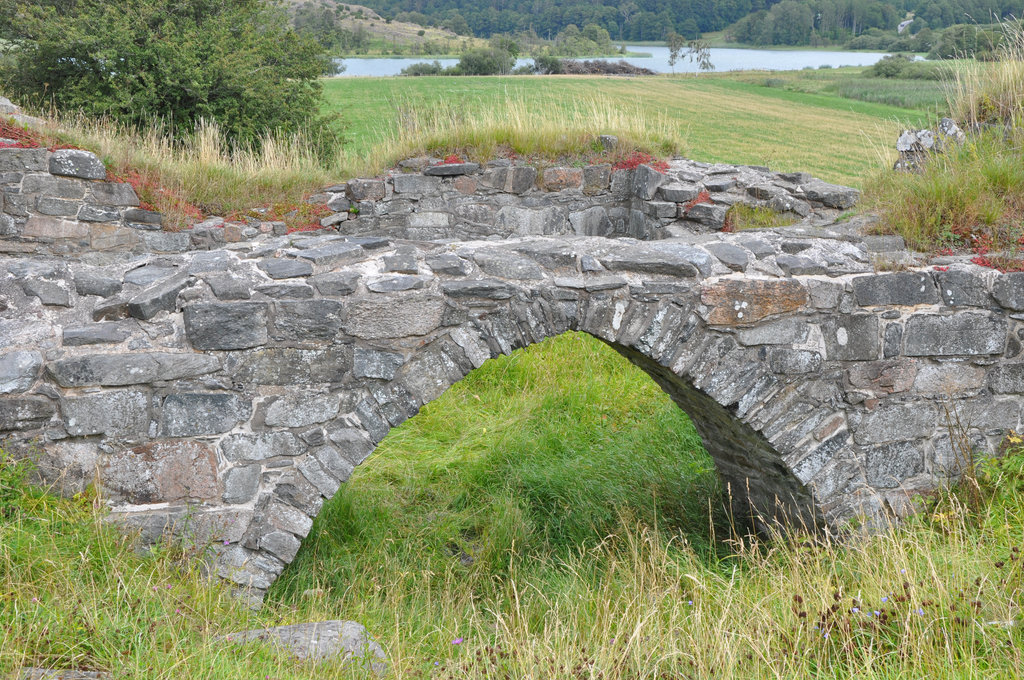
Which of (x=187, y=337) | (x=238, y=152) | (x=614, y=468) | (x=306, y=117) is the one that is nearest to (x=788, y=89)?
(x=306, y=117)

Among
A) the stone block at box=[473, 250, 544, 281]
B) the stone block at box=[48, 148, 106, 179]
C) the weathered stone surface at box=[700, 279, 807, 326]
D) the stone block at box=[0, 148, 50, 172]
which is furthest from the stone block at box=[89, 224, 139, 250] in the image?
the weathered stone surface at box=[700, 279, 807, 326]

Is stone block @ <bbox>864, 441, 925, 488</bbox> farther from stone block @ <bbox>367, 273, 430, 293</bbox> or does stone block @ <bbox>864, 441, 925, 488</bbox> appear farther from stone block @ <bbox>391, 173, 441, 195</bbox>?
stone block @ <bbox>391, 173, 441, 195</bbox>

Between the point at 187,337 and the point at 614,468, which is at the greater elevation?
the point at 187,337

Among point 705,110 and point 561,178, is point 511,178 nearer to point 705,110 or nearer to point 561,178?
point 561,178

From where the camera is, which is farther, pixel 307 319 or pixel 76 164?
pixel 76 164

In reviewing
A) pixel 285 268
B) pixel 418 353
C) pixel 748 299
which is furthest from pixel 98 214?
pixel 748 299

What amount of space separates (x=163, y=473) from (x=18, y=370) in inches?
31.6

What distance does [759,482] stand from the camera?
510 centimetres

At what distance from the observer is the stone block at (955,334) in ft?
14.3

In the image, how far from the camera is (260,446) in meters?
3.84

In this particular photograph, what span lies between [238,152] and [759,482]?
27.5 feet

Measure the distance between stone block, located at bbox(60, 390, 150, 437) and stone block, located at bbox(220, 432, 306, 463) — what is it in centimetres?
40

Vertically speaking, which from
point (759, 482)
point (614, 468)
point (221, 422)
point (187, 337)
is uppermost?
point (187, 337)

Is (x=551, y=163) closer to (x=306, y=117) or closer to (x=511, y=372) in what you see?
(x=511, y=372)
